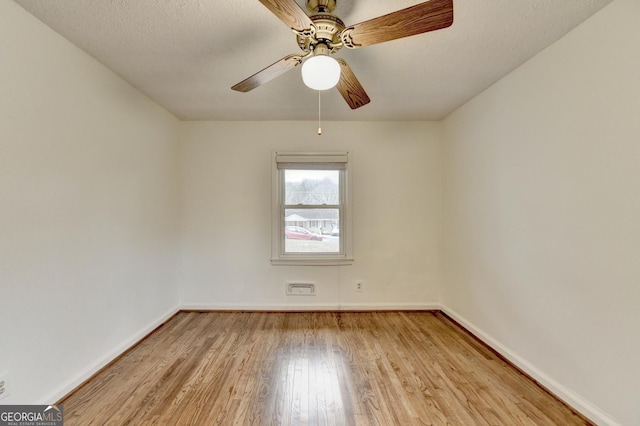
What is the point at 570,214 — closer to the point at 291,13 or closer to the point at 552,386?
the point at 552,386

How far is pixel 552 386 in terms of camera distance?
189 cm

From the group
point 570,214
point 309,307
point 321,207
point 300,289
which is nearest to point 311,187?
point 321,207

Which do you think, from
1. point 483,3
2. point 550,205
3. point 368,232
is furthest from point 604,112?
point 368,232

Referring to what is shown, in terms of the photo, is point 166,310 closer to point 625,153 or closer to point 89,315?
point 89,315

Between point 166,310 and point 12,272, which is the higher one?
point 12,272

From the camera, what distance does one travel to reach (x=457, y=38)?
1819 millimetres

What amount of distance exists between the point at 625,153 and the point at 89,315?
3.50m

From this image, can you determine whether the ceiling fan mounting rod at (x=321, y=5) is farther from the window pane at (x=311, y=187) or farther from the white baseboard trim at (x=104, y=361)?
the white baseboard trim at (x=104, y=361)

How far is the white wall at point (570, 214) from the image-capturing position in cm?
147

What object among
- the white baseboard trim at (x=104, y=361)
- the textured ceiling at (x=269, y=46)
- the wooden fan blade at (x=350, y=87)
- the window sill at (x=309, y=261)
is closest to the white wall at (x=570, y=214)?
the textured ceiling at (x=269, y=46)

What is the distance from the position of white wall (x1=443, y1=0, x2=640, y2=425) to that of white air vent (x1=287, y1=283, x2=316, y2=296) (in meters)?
1.81

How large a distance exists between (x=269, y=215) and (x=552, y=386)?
115 inches

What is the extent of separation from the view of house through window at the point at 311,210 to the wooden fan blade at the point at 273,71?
5.63 feet

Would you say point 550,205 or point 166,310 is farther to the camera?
point 166,310
